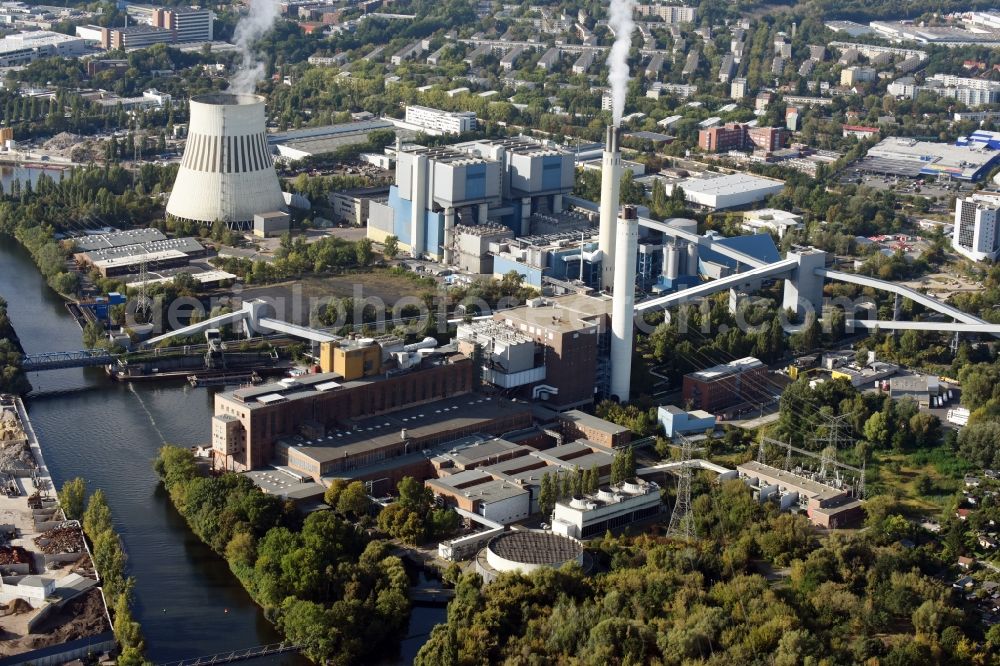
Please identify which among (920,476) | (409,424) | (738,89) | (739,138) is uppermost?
(738,89)

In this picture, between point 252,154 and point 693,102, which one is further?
point 693,102

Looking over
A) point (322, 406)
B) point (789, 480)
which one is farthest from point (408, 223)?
point (789, 480)

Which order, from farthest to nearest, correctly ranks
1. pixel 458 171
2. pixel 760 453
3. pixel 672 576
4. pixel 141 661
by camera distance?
pixel 458 171 < pixel 760 453 < pixel 672 576 < pixel 141 661

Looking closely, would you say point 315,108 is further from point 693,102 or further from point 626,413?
point 626,413

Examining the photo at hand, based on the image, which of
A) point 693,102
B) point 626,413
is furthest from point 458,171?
point 693,102

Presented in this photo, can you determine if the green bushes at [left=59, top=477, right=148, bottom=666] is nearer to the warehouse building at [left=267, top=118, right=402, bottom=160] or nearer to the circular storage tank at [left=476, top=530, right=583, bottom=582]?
the circular storage tank at [left=476, top=530, right=583, bottom=582]

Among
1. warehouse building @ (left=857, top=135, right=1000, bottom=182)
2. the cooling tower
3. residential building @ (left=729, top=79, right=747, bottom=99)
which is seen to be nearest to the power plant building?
the cooling tower

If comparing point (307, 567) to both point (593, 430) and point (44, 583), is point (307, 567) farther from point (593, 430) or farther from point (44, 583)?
point (593, 430)
